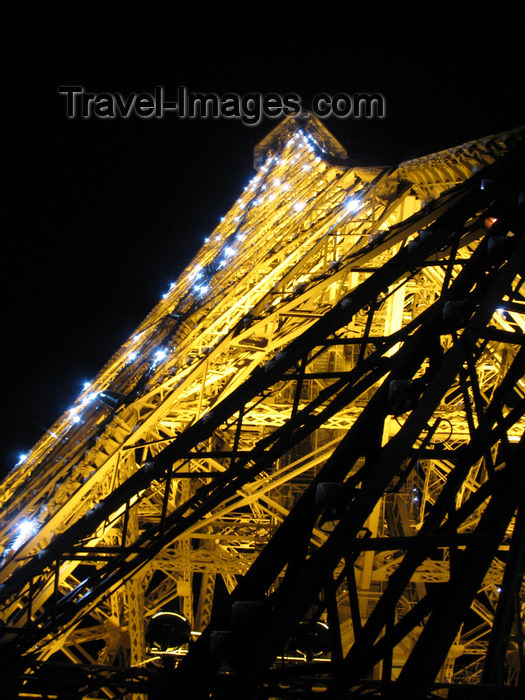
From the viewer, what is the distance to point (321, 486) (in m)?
2.78

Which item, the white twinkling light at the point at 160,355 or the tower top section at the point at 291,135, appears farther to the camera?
the tower top section at the point at 291,135

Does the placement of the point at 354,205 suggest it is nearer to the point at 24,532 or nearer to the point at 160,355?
the point at 160,355

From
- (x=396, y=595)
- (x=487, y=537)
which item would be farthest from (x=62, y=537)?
(x=487, y=537)

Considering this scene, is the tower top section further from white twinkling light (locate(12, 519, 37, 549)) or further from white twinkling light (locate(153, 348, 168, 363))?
white twinkling light (locate(12, 519, 37, 549))

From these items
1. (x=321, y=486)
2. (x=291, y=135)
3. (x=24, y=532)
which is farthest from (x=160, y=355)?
(x=291, y=135)

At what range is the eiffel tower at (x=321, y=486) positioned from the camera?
2578mm

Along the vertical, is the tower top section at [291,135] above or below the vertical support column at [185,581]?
above

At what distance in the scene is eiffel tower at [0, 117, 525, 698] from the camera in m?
2.58

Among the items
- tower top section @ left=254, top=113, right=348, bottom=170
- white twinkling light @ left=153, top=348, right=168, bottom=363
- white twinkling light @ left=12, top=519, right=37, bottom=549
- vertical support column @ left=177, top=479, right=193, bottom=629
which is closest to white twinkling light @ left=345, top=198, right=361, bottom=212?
white twinkling light @ left=153, top=348, right=168, bottom=363

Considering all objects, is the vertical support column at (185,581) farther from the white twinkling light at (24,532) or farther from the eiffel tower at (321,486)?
the white twinkling light at (24,532)

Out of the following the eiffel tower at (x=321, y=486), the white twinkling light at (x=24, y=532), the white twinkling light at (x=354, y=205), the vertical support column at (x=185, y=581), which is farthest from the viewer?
the vertical support column at (x=185, y=581)

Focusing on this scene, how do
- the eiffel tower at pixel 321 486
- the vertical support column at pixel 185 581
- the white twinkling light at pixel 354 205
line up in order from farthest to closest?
the vertical support column at pixel 185 581 < the white twinkling light at pixel 354 205 < the eiffel tower at pixel 321 486


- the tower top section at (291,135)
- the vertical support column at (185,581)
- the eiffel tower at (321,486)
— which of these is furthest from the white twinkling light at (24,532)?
the tower top section at (291,135)

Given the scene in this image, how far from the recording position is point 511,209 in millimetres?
3908
